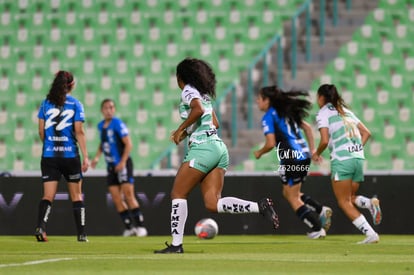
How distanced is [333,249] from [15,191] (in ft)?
22.0

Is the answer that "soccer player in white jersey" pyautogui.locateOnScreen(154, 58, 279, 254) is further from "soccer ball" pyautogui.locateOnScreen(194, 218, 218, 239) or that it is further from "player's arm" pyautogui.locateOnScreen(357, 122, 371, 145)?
"soccer ball" pyautogui.locateOnScreen(194, 218, 218, 239)

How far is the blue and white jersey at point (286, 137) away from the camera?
1372 cm

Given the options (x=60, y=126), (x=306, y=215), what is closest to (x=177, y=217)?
(x=60, y=126)

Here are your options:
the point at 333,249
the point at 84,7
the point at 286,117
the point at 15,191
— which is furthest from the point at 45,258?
the point at 84,7

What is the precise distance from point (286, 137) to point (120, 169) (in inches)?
106

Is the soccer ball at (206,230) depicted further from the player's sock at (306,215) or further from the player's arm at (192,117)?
the player's arm at (192,117)

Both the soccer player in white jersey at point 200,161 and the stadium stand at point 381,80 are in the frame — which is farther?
the stadium stand at point 381,80

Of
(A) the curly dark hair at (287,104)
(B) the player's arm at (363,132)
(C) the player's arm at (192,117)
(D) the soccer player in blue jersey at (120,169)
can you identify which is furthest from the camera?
(D) the soccer player in blue jersey at (120,169)

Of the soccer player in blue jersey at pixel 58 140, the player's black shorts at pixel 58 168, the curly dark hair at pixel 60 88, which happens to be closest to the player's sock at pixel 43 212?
the soccer player in blue jersey at pixel 58 140

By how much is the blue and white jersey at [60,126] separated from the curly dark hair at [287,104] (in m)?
3.09

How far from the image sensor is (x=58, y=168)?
12.2m

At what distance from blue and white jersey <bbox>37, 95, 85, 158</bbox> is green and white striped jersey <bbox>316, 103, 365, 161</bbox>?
9.99 feet

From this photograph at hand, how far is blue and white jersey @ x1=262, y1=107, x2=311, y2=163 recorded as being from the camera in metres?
13.7

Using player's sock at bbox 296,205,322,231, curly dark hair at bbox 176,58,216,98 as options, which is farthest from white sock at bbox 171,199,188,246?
player's sock at bbox 296,205,322,231
